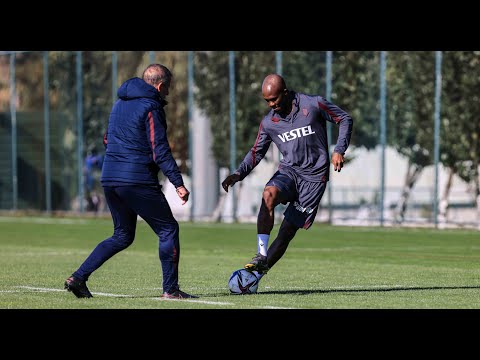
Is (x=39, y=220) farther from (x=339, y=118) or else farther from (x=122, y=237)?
(x=122, y=237)

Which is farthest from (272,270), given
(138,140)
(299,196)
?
(138,140)

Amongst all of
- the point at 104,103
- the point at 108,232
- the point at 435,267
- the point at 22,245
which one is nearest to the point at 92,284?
the point at 435,267

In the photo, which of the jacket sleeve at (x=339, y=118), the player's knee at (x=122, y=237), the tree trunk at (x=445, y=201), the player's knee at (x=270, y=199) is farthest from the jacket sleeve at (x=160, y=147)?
the tree trunk at (x=445, y=201)

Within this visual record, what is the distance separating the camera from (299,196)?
44.9 ft

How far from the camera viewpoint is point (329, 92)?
1271 inches

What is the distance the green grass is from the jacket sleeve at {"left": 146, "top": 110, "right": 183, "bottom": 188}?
1.23 m

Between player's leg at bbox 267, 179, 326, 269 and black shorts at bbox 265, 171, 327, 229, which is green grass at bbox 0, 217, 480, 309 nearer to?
player's leg at bbox 267, 179, 326, 269

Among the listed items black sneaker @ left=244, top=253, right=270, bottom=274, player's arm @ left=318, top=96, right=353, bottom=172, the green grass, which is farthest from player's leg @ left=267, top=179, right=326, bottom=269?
player's arm @ left=318, top=96, right=353, bottom=172

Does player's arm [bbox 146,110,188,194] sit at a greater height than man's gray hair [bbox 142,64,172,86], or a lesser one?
lesser

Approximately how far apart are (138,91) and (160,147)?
0.61 metres

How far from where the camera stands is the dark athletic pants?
1213cm

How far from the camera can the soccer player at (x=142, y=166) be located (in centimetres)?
1204

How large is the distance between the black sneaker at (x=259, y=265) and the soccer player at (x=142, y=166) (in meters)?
0.93

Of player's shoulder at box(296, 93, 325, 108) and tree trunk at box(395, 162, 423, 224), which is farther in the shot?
tree trunk at box(395, 162, 423, 224)
